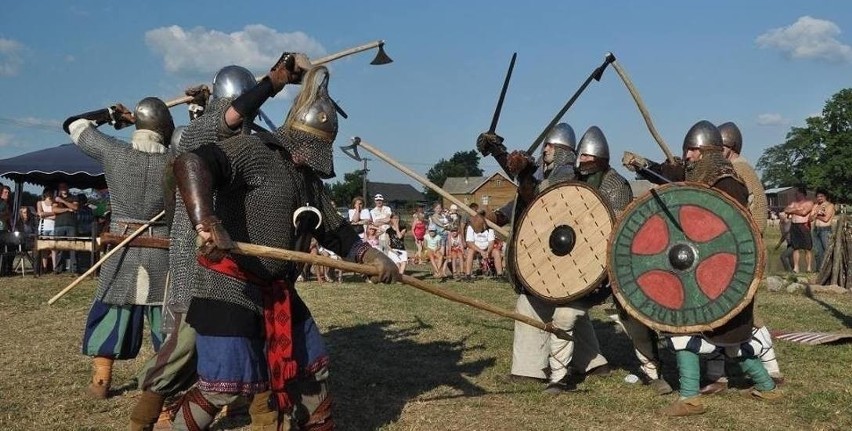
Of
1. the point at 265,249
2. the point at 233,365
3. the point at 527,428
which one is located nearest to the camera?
the point at 265,249

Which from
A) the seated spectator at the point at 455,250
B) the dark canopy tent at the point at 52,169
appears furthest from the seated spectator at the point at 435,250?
the dark canopy tent at the point at 52,169

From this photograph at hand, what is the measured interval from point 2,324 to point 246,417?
14.8 ft

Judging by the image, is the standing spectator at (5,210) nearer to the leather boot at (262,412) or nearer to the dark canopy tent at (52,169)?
the dark canopy tent at (52,169)

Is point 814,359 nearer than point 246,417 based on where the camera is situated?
No

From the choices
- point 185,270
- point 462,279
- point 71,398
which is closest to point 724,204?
point 185,270

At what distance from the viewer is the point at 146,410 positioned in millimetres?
3342

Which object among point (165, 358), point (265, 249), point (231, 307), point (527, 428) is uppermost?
point (265, 249)

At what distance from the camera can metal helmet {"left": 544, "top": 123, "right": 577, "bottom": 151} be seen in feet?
17.9

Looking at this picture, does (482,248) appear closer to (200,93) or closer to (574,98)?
(574,98)

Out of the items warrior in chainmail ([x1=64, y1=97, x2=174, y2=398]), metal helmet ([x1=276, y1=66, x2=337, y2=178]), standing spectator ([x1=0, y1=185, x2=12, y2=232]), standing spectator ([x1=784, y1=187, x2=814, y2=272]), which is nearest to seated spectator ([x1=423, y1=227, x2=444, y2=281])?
standing spectator ([x1=784, y1=187, x2=814, y2=272])

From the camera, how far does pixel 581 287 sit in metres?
4.70

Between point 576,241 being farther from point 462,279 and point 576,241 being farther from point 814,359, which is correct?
point 462,279

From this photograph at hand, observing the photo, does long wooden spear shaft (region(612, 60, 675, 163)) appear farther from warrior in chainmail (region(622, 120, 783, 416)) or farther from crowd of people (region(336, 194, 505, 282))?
crowd of people (region(336, 194, 505, 282))

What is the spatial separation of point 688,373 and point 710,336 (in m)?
0.26
